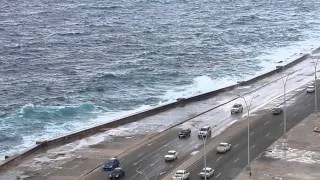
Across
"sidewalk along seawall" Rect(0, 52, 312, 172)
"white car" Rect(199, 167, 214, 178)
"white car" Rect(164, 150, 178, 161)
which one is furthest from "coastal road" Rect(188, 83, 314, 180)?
"sidewalk along seawall" Rect(0, 52, 312, 172)

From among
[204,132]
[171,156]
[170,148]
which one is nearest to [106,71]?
[204,132]

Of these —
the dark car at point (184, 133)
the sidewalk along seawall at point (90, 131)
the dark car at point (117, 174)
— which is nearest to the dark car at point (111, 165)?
the dark car at point (117, 174)

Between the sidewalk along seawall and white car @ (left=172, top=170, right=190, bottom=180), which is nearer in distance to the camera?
white car @ (left=172, top=170, right=190, bottom=180)

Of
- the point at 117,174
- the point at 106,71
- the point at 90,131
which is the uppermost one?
the point at 117,174

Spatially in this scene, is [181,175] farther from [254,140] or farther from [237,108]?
[237,108]

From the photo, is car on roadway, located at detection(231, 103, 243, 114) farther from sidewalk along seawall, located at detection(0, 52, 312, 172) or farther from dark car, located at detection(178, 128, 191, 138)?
dark car, located at detection(178, 128, 191, 138)

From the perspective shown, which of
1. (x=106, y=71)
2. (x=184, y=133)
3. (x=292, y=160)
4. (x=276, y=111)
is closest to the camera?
(x=292, y=160)
